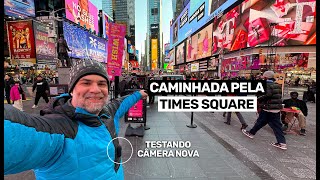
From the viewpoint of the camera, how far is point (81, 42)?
108 ft

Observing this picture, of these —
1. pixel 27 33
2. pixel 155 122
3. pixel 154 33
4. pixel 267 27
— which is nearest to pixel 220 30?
pixel 267 27

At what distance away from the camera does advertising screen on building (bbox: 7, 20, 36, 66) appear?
63.3ft

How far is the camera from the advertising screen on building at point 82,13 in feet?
103

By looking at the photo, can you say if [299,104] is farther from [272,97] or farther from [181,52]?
[181,52]

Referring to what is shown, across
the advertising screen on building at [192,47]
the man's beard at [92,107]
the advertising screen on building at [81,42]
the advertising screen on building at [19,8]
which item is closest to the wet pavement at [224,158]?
the man's beard at [92,107]

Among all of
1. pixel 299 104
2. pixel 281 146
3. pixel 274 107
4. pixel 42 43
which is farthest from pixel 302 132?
pixel 42 43

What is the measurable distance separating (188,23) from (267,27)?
45097mm

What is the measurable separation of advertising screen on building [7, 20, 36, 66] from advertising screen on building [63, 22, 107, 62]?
257 inches

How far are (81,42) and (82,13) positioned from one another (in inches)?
278

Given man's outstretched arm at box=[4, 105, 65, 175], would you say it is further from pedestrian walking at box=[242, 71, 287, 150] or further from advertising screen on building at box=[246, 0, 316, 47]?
advertising screen on building at box=[246, 0, 316, 47]

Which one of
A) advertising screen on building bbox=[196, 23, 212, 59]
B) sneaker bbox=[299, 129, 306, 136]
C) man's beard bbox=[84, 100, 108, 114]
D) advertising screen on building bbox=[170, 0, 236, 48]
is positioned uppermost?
advertising screen on building bbox=[170, 0, 236, 48]

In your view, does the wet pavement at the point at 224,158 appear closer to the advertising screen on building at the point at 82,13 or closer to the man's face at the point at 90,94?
the man's face at the point at 90,94

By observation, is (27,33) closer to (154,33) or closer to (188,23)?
(188,23)

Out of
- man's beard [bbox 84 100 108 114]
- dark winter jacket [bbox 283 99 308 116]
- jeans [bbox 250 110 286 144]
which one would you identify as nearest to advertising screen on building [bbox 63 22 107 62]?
dark winter jacket [bbox 283 99 308 116]
